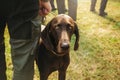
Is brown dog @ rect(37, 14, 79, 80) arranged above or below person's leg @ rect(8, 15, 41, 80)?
below

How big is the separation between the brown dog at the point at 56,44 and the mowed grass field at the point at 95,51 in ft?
2.56

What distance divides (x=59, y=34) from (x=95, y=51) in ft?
7.08

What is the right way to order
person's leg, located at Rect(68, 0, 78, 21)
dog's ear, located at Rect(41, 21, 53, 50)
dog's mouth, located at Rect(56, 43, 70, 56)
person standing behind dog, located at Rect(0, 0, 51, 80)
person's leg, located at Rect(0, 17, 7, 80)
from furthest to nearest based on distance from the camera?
person's leg, located at Rect(68, 0, 78, 21) → dog's ear, located at Rect(41, 21, 53, 50) → dog's mouth, located at Rect(56, 43, 70, 56) → person's leg, located at Rect(0, 17, 7, 80) → person standing behind dog, located at Rect(0, 0, 51, 80)

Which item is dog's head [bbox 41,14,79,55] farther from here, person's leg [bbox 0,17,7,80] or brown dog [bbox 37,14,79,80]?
person's leg [bbox 0,17,7,80]

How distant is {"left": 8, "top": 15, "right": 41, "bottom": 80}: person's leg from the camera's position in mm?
2232

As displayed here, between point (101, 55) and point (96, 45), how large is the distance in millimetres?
421

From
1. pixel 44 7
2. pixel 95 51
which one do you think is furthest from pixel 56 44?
pixel 95 51

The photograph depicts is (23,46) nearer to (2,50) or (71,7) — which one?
(2,50)

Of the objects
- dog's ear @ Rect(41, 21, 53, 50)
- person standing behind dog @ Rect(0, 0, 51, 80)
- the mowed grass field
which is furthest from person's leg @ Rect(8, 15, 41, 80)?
the mowed grass field

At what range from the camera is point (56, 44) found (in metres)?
3.06

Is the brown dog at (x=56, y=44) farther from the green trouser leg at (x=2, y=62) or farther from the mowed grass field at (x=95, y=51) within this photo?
the mowed grass field at (x=95, y=51)

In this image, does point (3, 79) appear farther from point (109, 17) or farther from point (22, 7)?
point (109, 17)

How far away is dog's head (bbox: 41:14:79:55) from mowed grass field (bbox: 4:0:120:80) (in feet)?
3.41

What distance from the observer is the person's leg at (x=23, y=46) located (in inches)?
87.9
